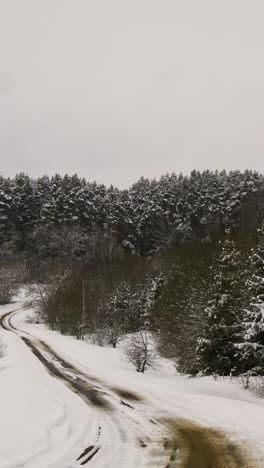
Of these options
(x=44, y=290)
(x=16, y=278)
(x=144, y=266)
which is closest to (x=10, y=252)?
(x=16, y=278)

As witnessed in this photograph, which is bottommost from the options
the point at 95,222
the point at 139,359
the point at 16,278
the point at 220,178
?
the point at 139,359

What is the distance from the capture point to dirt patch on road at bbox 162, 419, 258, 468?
7.39 m

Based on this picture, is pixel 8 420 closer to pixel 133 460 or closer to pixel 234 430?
pixel 133 460

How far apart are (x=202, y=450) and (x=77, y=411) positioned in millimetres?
5062

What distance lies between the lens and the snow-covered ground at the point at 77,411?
8062mm

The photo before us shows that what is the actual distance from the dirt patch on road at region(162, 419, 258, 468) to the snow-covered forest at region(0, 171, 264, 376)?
752 cm

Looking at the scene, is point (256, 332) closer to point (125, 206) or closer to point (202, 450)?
point (202, 450)

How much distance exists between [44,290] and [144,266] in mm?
18926

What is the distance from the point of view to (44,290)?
7325 centimetres

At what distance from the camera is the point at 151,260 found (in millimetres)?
67250

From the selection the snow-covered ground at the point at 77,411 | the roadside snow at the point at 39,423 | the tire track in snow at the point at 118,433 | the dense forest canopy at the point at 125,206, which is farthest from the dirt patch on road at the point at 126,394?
the dense forest canopy at the point at 125,206

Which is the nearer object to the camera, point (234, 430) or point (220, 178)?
point (234, 430)

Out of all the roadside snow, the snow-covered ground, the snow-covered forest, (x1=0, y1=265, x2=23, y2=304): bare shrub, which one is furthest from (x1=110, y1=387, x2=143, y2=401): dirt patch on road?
(x1=0, y1=265, x2=23, y2=304): bare shrub

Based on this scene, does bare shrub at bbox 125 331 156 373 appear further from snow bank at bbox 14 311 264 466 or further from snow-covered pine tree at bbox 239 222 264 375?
snow-covered pine tree at bbox 239 222 264 375
